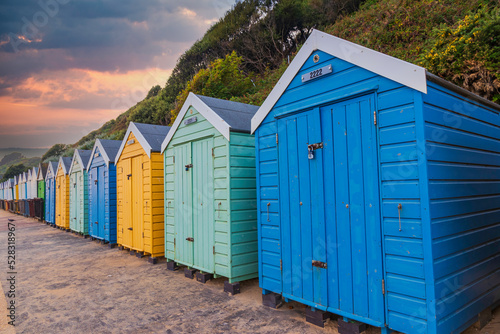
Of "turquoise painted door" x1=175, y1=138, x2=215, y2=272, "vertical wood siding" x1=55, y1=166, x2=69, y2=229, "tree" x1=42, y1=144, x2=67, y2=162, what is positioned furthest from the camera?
"tree" x1=42, y1=144, x2=67, y2=162

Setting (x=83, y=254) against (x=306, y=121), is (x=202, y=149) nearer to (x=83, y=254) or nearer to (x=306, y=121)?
(x=306, y=121)

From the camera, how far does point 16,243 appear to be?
11141 millimetres

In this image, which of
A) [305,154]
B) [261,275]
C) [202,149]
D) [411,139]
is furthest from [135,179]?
[411,139]

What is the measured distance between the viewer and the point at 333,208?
3627mm

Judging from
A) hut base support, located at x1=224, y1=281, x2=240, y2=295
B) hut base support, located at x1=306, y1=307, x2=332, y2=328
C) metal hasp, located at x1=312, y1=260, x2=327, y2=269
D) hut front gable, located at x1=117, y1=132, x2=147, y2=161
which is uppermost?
hut front gable, located at x1=117, y1=132, x2=147, y2=161

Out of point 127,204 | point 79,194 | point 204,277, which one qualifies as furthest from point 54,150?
point 204,277

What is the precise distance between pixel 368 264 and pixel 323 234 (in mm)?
631

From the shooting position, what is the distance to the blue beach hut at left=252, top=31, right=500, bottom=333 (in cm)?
287

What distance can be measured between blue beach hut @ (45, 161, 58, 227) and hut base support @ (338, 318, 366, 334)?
16.9 metres

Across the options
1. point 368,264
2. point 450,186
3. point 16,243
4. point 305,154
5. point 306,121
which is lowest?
point 16,243

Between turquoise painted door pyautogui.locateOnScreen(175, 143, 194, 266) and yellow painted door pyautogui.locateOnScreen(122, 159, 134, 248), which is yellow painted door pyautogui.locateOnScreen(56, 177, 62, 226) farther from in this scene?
turquoise painted door pyautogui.locateOnScreen(175, 143, 194, 266)

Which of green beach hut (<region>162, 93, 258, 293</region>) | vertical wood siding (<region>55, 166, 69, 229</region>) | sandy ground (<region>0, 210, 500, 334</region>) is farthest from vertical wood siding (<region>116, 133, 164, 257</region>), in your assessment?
vertical wood siding (<region>55, 166, 69, 229</region>)

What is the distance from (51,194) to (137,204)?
1202 centimetres

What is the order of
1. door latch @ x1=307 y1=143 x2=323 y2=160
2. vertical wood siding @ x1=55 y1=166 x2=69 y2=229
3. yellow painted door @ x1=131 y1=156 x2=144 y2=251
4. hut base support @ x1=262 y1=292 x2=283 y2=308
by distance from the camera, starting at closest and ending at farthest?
door latch @ x1=307 y1=143 x2=323 y2=160 → hut base support @ x1=262 y1=292 x2=283 y2=308 → yellow painted door @ x1=131 y1=156 x2=144 y2=251 → vertical wood siding @ x1=55 y1=166 x2=69 y2=229
